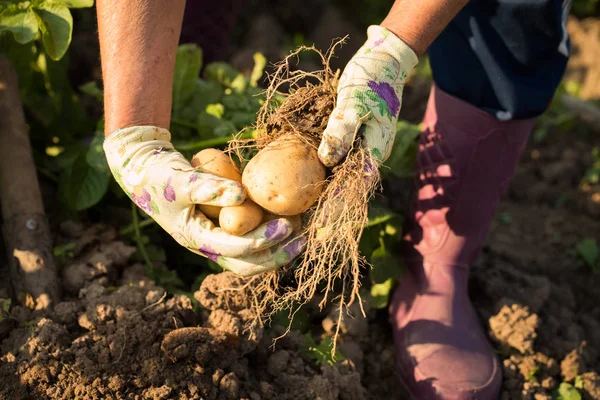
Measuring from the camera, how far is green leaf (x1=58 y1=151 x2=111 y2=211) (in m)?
1.95

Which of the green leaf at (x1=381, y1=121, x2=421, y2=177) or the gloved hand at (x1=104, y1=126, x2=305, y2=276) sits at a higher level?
the gloved hand at (x1=104, y1=126, x2=305, y2=276)

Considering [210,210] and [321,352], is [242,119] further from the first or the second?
[321,352]

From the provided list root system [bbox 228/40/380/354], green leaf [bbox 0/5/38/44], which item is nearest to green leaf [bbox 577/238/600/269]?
root system [bbox 228/40/380/354]

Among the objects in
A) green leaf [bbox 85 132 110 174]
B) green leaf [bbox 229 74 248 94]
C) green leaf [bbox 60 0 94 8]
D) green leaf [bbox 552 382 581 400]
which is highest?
green leaf [bbox 60 0 94 8]

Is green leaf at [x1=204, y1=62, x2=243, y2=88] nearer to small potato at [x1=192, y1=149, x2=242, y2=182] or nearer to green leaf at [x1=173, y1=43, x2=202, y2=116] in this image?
green leaf at [x1=173, y1=43, x2=202, y2=116]

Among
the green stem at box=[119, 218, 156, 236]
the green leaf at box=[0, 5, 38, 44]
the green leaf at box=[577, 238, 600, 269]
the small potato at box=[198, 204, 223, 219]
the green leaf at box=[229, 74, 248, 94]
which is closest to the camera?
the small potato at box=[198, 204, 223, 219]

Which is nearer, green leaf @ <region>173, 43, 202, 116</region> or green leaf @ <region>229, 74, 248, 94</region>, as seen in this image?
green leaf @ <region>173, 43, 202, 116</region>

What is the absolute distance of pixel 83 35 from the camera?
3.00 m

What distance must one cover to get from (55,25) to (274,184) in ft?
2.96

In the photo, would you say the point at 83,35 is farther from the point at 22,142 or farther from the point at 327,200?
the point at 327,200

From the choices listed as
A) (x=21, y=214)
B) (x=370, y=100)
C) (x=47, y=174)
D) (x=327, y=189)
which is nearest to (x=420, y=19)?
(x=370, y=100)

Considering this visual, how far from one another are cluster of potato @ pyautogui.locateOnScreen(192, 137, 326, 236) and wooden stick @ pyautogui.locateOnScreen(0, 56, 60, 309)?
611 millimetres

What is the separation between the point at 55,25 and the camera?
5.88 ft

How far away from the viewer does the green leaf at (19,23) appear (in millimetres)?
1737
